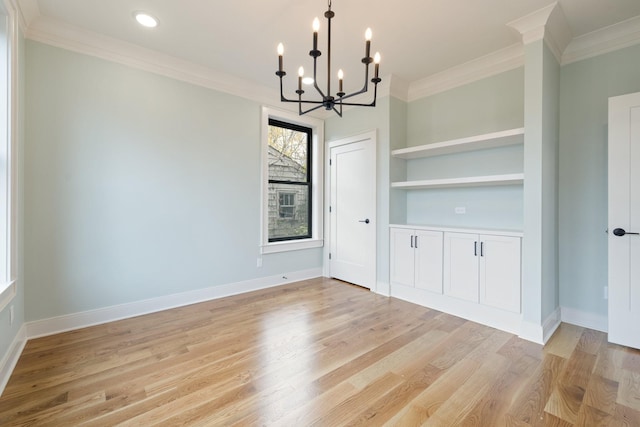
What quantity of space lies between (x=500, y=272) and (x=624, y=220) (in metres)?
1.01

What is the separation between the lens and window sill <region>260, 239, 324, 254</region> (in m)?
4.09

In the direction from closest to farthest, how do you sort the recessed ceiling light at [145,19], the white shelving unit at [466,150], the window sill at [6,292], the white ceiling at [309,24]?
the window sill at [6,292], the white ceiling at [309,24], the recessed ceiling light at [145,19], the white shelving unit at [466,150]

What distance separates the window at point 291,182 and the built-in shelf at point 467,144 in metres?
1.48

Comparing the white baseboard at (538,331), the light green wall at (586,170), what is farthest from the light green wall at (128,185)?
the light green wall at (586,170)

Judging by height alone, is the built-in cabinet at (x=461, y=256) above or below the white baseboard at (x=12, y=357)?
above

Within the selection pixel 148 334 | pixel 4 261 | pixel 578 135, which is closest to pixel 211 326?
pixel 148 334

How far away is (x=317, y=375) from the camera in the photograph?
202 centimetres

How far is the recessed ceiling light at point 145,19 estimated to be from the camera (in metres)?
2.49

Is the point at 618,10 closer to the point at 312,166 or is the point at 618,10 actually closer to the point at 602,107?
the point at 602,107

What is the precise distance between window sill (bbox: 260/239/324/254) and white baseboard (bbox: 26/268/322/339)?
37 centimetres

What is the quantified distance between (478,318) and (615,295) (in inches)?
42.5

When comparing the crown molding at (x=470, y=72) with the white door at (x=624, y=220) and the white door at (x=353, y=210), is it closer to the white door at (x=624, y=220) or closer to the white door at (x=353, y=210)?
the white door at (x=353, y=210)

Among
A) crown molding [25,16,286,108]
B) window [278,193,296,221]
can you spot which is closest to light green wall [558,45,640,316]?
window [278,193,296,221]

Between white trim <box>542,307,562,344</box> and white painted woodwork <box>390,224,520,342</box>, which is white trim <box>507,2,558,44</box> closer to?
white painted woodwork <box>390,224,520,342</box>
